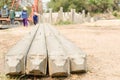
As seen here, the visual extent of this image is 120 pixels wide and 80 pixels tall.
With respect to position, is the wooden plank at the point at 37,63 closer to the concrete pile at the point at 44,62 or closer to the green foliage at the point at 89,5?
the concrete pile at the point at 44,62

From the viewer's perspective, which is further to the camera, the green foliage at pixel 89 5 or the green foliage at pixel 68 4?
the green foliage at pixel 68 4

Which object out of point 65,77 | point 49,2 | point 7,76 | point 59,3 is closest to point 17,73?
point 7,76

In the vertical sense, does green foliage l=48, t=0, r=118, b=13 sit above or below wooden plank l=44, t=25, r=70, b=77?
below

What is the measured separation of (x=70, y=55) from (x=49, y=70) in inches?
19.7

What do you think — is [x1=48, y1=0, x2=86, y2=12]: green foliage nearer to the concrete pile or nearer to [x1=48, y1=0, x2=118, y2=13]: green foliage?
[x1=48, y1=0, x2=118, y2=13]: green foliage

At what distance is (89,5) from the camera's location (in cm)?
6181

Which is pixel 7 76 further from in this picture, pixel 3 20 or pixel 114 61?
pixel 3 20

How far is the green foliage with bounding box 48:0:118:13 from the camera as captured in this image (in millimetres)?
61125

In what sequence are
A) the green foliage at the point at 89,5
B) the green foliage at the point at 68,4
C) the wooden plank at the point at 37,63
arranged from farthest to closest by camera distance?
the green foliage at the point at 68,4
the green foliage at the point at 89,5
the wooden plank at the point at 37,63

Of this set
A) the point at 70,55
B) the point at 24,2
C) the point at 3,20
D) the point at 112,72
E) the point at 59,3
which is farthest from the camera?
the point at 59,3

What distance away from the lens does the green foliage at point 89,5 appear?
6112 cm

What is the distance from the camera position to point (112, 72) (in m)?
6.85

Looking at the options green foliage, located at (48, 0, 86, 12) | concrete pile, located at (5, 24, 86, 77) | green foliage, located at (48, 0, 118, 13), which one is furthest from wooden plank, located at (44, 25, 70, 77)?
green foliage, located at (48, 0, 86, 12)

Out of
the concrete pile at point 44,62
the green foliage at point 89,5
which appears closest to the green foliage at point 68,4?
the green foliage at point 89,5
